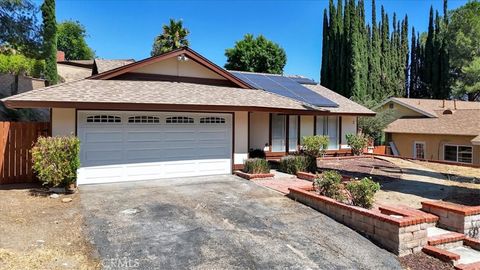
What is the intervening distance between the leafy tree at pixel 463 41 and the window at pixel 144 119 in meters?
41.5

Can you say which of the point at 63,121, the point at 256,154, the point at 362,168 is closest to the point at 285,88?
the point at 256,154

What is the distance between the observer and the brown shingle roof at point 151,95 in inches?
412

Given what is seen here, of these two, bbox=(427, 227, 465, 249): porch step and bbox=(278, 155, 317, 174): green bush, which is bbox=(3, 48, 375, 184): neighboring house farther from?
bbox=(427, 227, 465, 249): porch step

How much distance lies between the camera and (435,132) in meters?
26.3

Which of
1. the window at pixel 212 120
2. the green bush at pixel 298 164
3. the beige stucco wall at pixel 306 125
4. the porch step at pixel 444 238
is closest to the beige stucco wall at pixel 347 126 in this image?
the beige stucco wall at pixel 306 125

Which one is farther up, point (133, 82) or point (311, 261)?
point (133, 82)

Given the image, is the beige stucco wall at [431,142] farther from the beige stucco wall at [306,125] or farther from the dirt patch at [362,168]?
the beige stucco wall at [306,125]

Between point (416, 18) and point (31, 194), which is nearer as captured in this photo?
point (31, 194)

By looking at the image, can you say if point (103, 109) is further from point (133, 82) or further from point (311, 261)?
point (311, 261)

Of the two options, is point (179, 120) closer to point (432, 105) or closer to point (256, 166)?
point (256, 166)

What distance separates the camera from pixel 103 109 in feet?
36.2

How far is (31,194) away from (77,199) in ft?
4.47

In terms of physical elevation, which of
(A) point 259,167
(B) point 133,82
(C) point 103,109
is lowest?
(A) point 259,167

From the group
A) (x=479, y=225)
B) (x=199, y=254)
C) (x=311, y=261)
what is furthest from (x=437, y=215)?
(x=199, y=254)
